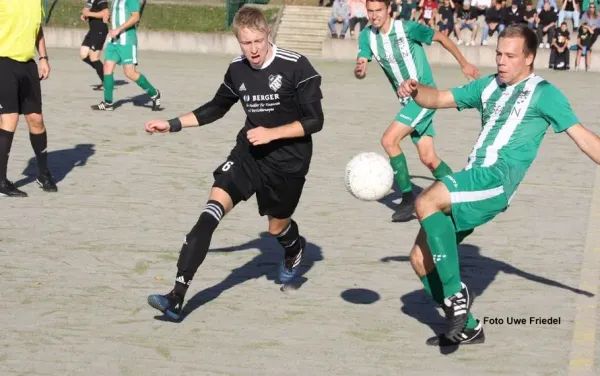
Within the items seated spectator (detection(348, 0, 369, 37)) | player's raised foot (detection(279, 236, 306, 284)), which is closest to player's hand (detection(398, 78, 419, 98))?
player's raised foot (detection(279, 236, 306, 284))

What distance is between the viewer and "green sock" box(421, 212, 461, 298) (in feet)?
20.2

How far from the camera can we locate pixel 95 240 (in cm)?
898

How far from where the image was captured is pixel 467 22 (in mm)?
29578

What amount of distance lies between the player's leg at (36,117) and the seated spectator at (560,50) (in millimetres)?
18994

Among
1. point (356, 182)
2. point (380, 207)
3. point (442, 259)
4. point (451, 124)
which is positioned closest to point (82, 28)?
point (451, 124)

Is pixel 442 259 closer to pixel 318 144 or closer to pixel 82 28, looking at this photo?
pixel 318 144

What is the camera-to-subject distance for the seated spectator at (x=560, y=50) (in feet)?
88.7

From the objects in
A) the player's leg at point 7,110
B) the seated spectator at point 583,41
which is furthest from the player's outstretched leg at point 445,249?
the seated spectator at point 583,41

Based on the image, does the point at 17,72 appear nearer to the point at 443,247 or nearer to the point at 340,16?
the point at 443,247

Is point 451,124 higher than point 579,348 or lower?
lower

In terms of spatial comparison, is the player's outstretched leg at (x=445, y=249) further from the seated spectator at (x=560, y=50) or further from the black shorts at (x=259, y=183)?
the seated spectator at (x=560, y=50)

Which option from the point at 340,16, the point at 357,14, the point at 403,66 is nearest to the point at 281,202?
the point at 403,66

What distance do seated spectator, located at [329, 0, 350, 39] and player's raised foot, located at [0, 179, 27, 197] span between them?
20391mm

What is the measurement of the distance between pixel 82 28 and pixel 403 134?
23387 millimetres
